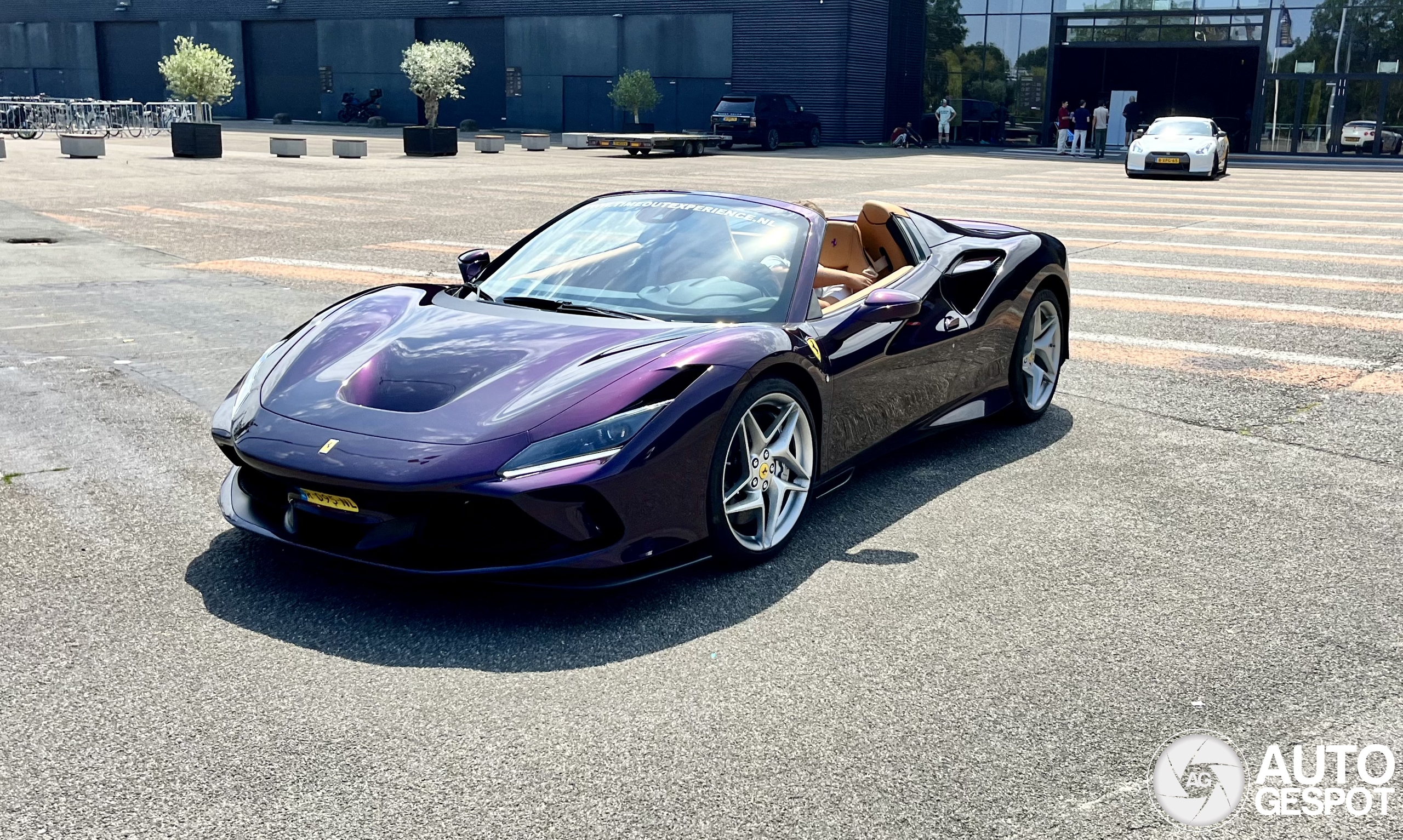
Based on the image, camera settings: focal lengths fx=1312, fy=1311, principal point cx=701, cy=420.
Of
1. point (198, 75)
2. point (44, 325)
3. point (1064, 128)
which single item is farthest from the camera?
point (1064, 128)

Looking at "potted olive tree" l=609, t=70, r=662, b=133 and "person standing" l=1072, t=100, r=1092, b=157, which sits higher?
"potted olive tree" l=609, t=70, r=662, b=133

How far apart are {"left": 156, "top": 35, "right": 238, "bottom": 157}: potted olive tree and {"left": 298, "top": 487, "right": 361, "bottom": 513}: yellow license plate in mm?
29154

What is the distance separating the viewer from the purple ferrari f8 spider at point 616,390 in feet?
13.3

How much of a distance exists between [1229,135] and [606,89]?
23144 mm

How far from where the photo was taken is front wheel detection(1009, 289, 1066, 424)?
6672 mm

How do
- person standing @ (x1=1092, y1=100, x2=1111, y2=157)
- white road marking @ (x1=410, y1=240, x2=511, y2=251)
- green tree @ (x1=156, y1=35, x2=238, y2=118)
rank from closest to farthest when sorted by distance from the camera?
white road marking @ (x1=410, y1=240, x2=511, y2=251)
green tree @ (x1=156, y1=35, x2=238, y2=118)
person standing @ (x1=1092, y1=100, x2=1111, y2=157)

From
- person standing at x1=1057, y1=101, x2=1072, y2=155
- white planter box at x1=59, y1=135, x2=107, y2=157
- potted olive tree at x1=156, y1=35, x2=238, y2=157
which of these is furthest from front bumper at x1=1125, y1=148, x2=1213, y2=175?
white planter box at x1=59, y1=135, x2=107, y2=157

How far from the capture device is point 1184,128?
93.0 ft

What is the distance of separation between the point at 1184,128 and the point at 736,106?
16.1 m

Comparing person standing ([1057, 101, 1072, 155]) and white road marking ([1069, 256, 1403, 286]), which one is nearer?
white road marking ([1069, 256, 1403, 286])

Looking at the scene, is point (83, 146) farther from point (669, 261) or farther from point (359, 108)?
point (669, 261)

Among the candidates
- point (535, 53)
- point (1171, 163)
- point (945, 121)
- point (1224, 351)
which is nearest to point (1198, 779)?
point (1224, 351)

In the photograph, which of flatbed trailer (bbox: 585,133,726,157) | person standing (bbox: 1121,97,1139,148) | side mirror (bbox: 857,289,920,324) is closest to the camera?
side mirror (bbox: 857,289,920,324)

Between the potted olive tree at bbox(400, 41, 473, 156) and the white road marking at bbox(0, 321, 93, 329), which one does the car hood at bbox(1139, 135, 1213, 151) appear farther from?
the white road marking at bbox(0, 321, 93, 329)
